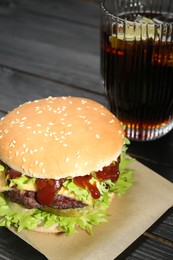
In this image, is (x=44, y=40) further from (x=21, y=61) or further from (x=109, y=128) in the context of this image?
(x=109, y=128)

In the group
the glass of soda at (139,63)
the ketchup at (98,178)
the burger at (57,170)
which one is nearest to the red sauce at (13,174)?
the burger at (57,170)

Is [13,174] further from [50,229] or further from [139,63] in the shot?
[139,63]

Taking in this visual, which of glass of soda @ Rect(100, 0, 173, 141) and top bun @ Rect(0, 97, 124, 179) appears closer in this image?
top bun @ Rect(0, 97, 124, 179)

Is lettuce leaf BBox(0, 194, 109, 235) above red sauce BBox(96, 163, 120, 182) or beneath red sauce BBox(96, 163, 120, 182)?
beneath

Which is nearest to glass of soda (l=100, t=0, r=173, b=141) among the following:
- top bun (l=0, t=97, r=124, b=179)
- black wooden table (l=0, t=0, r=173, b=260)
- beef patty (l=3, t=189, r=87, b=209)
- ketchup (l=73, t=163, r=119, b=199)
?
black wooden table (l=0, t=0, r=173, b=260)

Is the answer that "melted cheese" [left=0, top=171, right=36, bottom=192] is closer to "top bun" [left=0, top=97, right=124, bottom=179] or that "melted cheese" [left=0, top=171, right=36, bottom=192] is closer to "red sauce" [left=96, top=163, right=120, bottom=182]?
"top bun" [left=0, top=97, right=124, bottom=179]

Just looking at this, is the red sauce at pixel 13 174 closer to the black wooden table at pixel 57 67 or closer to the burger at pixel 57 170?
the burger at pixel 57 170

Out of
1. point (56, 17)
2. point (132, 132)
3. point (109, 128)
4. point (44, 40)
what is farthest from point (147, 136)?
point (56, 17)
